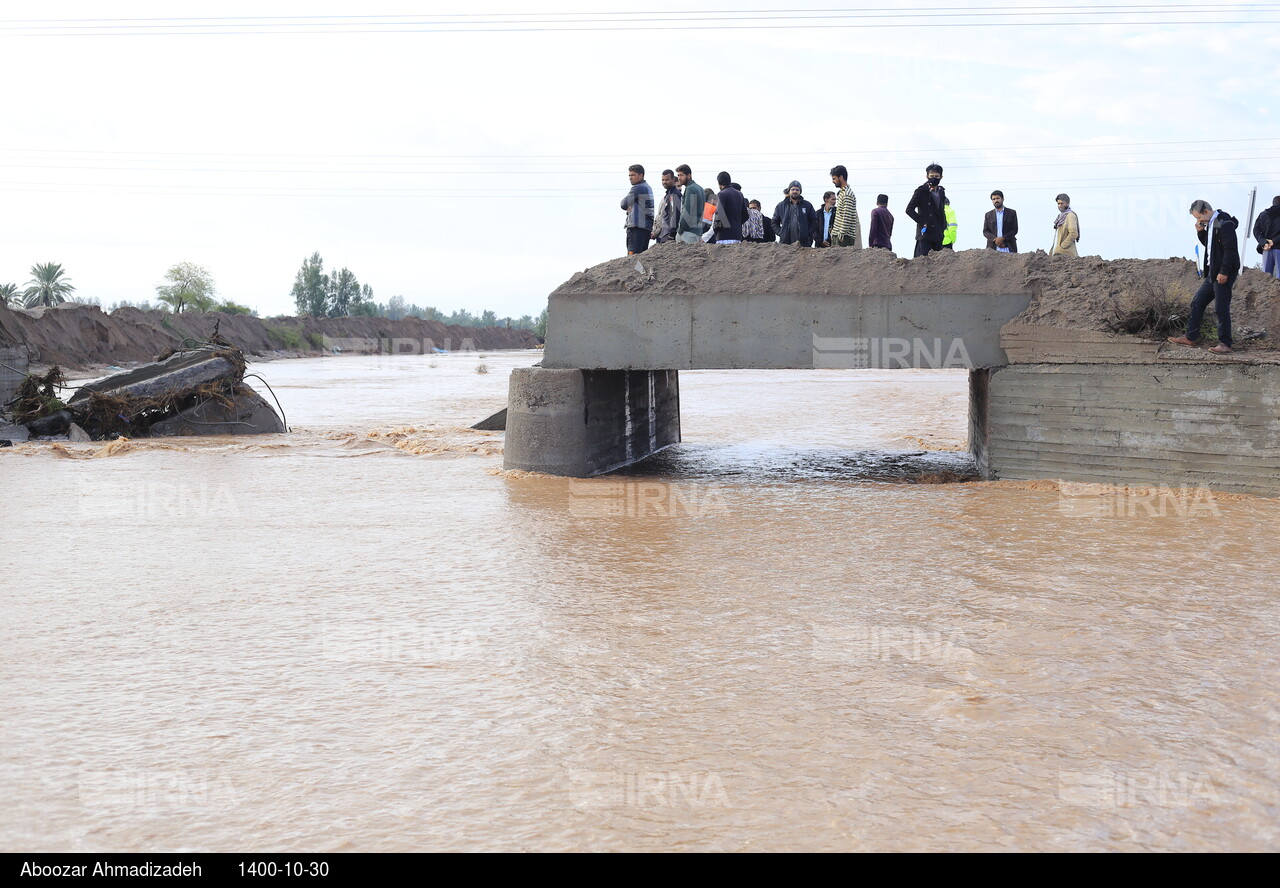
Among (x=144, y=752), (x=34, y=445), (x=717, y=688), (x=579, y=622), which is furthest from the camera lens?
(x=34, y=445)

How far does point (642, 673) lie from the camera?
230 inches

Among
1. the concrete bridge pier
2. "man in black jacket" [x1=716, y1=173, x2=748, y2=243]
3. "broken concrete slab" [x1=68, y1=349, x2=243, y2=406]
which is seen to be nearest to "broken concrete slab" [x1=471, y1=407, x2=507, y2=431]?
"broken concrete slab" [x1=68, y1=349, x2=243, y2=406]

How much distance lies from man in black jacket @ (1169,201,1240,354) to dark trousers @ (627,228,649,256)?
21.1ft

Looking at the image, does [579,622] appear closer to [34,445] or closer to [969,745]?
[969,745]

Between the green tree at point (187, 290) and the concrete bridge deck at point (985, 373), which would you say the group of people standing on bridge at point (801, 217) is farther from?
the green tree at point (187, 290)

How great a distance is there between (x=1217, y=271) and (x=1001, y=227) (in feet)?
11.4

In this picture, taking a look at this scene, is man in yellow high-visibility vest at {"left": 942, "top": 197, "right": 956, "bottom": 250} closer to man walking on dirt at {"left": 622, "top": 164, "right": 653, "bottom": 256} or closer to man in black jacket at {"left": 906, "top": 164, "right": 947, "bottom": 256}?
man in black jacket at {"left": 906, "top": 164, "right": 947, "bottom": 256}

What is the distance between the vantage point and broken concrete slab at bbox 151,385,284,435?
20.2 m

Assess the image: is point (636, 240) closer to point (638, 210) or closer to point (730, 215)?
point (638, 210)

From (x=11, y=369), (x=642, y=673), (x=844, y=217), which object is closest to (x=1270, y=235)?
(x=844, y=217)

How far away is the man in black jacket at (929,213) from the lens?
13852mm
